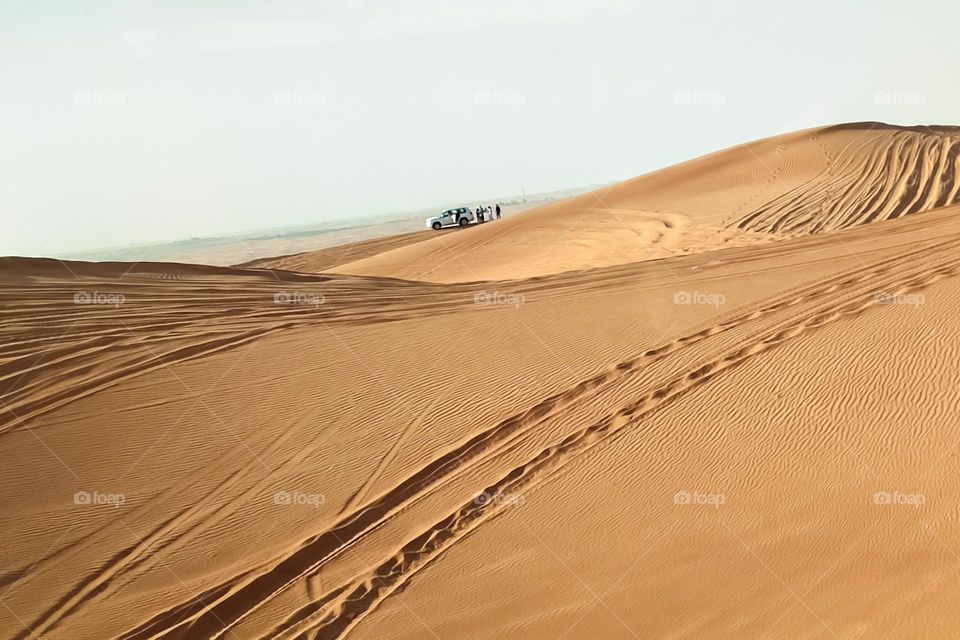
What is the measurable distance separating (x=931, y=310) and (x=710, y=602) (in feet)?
25.5

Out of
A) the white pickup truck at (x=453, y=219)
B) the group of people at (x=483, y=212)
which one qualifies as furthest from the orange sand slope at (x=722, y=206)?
→ the white pickup truck at (x=453, y=219)

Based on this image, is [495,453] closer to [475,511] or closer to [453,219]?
[475,511]

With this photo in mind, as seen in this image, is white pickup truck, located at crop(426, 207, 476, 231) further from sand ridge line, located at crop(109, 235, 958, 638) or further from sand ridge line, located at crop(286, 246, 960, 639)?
sand ridge line, located at crop(286, 246, 960, 639)

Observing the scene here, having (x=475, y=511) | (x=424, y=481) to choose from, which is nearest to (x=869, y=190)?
(x=424, y=481)

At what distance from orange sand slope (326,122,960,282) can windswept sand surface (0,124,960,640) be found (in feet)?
23.0

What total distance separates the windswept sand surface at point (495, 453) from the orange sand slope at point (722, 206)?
7005 mm

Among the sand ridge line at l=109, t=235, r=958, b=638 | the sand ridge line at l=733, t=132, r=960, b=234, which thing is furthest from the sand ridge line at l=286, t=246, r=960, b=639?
the sand ridge line at l=733, t=132, r=960, b=234

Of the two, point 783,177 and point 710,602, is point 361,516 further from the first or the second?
point 783,177

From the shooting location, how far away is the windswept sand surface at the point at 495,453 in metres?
7.46

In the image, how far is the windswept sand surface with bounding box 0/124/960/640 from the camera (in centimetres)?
746

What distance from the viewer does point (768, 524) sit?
26.5ft

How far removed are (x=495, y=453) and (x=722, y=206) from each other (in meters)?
22.2

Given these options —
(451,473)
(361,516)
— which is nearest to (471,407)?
(451,473)

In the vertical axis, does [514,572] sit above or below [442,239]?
below
